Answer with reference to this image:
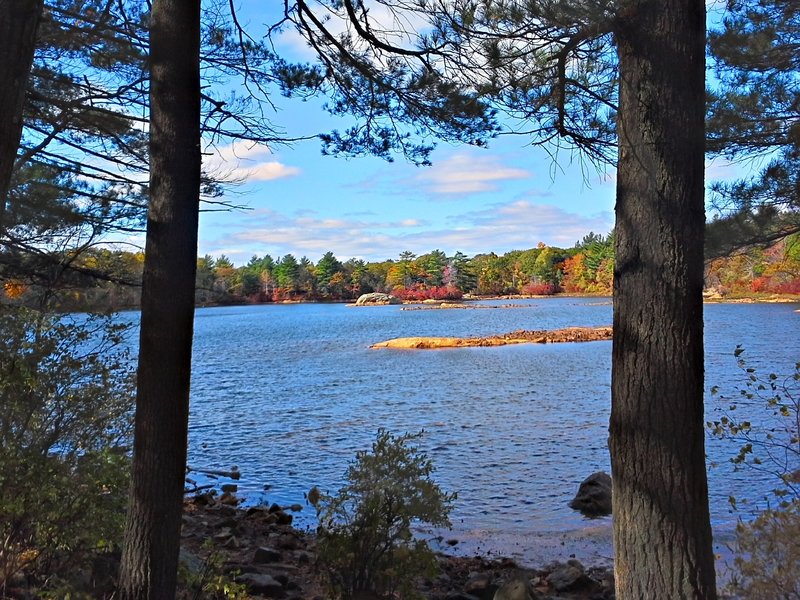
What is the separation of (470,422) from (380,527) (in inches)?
365

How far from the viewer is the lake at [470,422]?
7.48m

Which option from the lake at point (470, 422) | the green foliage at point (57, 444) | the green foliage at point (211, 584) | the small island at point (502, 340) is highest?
the green foliage at point (57, 444)

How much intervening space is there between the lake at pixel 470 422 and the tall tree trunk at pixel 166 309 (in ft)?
14.2

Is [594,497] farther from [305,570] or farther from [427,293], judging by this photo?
[427,293]

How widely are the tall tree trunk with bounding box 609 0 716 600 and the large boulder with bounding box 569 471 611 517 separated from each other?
215 inches

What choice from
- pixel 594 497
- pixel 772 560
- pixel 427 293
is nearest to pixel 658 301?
pixel 772 560

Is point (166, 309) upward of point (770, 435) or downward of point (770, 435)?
upward

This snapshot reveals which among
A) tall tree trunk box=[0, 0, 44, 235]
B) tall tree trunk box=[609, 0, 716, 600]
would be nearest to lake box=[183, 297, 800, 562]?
tall tree trunk box=[609, 0, 716, 600]

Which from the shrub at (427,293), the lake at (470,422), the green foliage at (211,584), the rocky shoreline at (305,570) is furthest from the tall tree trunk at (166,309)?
the shrub at (427,293)

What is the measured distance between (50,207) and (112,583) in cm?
299

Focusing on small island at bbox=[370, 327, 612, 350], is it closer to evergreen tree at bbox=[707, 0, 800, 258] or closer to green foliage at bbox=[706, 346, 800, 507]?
green foliage at bbox=[706, 346, 800, 507]

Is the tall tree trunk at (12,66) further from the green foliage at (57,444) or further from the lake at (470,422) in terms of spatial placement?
the lake at (470,422)

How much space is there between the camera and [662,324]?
2.29m

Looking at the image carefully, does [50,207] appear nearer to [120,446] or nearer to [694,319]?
[120,446]
